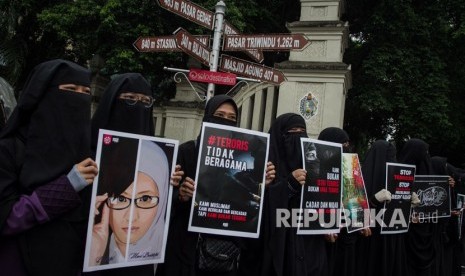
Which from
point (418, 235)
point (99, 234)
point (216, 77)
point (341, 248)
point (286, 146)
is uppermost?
point (216, 77)

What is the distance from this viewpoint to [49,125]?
7.18 ft

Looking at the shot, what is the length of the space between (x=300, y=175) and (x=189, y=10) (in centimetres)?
361

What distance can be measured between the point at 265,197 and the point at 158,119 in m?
A: 7.37

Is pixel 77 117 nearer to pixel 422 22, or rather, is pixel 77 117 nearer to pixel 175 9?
pixel 175 9

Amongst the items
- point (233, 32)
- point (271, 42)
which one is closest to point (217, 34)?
point (233, 32)

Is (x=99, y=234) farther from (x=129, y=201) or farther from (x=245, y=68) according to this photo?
(x=245, y=68)

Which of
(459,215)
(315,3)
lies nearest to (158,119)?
(315,3)

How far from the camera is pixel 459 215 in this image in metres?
6.39

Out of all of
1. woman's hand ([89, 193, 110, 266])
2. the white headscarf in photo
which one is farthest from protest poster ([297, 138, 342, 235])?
woman's hand ([89, 193, 110, 266])

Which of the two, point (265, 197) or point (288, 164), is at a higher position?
point (288, 164)

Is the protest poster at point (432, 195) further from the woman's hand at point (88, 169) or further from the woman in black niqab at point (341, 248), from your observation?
the woman's hand at point (88, 169)

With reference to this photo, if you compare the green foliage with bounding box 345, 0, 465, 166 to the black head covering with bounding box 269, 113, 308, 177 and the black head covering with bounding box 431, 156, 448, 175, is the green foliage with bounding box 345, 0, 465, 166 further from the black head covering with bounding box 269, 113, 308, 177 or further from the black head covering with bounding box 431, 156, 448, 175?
the black head covering with bounding box 269, 113, 308, 177

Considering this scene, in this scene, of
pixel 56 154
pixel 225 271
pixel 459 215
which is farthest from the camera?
pixel 459 215

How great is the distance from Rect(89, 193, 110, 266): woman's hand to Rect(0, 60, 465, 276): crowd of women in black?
8cm
